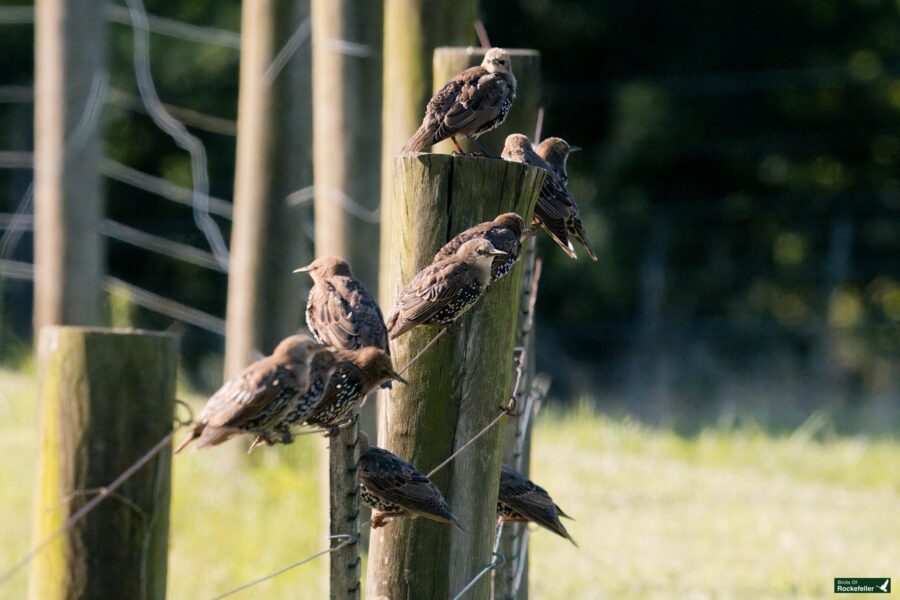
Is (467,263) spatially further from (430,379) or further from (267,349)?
(267,349)

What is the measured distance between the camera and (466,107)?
441 centimetres

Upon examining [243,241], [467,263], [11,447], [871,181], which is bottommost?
[11,447]

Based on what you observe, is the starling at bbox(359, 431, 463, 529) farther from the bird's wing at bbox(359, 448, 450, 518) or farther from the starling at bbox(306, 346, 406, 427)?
the starling at bbox(306, 346, 406, 427)

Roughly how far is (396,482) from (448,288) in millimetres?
516

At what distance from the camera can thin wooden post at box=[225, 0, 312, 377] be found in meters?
8.34

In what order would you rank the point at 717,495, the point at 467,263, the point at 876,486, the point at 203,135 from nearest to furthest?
the point at 467,263 → the point at 717,495 → the point at 876,486 → the point at 203,135

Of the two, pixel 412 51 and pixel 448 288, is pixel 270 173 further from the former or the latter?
pixel 448 288

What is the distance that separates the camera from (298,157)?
848cm

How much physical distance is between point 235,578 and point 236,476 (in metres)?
1.73

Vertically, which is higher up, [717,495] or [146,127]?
[146,127]

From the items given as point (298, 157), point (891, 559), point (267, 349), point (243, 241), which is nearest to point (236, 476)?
point (267, 349)

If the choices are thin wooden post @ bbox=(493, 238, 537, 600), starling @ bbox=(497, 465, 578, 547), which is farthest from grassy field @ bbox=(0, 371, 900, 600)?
starling @ bbox=(497, 465, 578, 547)

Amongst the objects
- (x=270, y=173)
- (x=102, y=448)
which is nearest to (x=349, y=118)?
(x=270, y=173)

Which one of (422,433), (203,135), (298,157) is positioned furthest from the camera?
(203,135)
